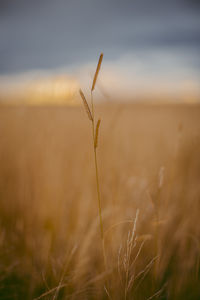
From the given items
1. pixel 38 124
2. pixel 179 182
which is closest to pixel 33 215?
pixel 38 124

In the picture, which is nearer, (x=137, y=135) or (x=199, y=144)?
(x=199, y=144)

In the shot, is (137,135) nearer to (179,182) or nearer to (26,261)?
(179,182)

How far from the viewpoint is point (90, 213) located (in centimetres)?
103

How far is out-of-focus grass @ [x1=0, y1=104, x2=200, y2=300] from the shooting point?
2.02 ft

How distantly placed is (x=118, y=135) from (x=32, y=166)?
60cm

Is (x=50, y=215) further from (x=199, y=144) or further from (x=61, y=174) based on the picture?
(x=199, y=144)

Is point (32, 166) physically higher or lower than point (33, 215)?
higher

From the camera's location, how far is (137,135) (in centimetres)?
196

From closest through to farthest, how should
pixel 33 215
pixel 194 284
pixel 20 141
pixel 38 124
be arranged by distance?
pixel 194 284 → pixel 33 215 → pixel 38 124 → pixel 20 141

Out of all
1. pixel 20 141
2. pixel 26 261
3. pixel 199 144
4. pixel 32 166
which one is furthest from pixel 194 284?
pixel 20 141

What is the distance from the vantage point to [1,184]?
115cm

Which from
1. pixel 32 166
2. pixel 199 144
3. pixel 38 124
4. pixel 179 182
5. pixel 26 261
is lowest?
pixel 26 261

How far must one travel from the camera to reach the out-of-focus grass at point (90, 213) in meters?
0.61

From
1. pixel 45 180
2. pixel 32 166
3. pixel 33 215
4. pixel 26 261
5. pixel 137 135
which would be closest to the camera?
pixel 26 261
